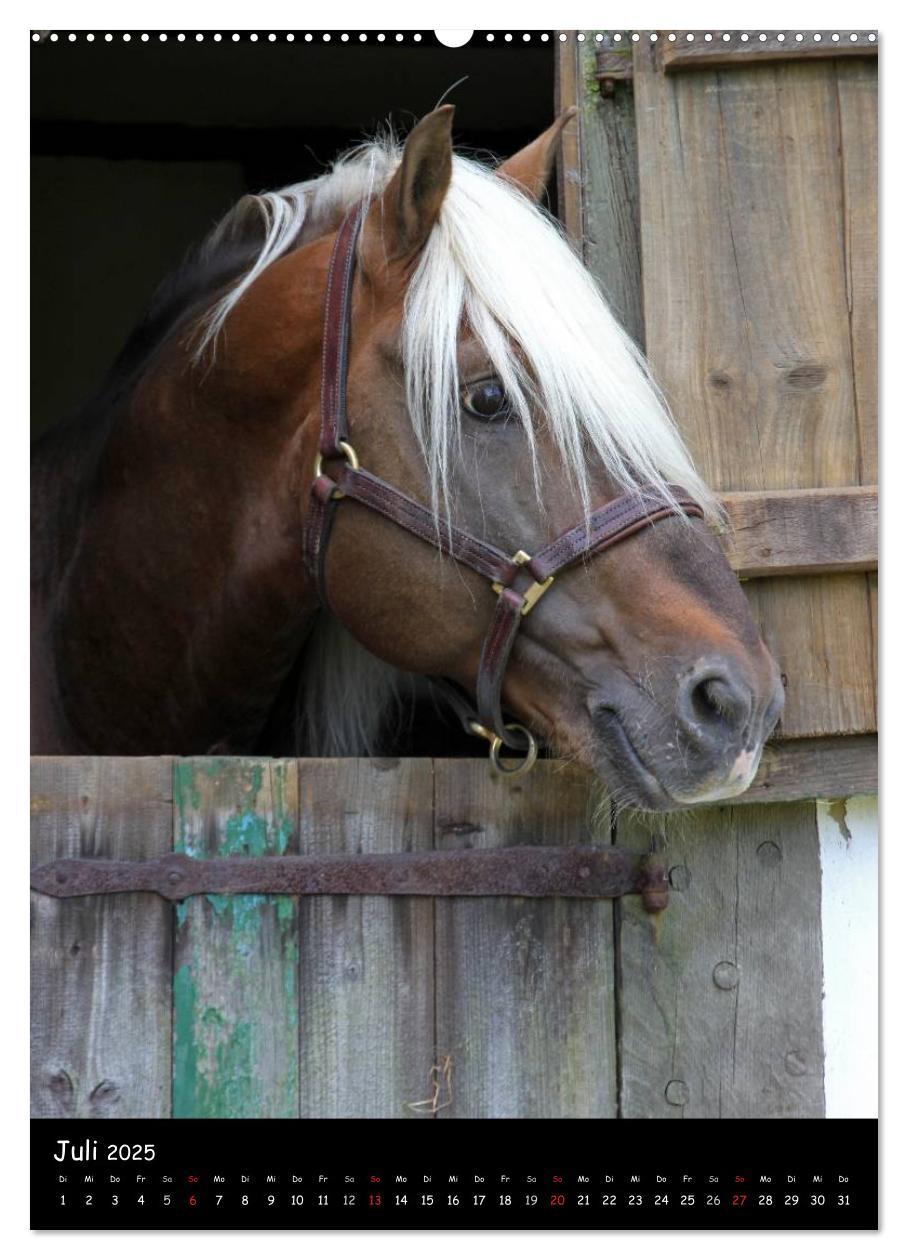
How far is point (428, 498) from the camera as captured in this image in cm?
180

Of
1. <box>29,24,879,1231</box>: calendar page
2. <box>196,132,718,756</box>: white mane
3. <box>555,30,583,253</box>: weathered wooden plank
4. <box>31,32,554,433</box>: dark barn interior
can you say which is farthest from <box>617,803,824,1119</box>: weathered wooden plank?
<box>31,32,554,433</box>: dark barn interior

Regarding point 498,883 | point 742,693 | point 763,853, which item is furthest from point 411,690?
point 742,693

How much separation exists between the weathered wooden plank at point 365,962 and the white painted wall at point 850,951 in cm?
61

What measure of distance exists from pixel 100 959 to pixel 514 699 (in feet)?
2.27

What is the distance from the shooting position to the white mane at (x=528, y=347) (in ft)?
5.72

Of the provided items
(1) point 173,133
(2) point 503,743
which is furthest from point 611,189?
(1) point 173,133

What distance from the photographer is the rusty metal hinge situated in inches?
74.3

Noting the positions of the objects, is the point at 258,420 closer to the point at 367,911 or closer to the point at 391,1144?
the point at 367,911

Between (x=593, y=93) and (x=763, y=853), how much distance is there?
124 cm

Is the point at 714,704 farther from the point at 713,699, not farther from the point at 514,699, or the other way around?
the point at 514,699

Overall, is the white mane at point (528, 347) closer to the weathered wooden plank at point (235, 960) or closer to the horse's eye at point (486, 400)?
the horse's eye at point (486, 400)

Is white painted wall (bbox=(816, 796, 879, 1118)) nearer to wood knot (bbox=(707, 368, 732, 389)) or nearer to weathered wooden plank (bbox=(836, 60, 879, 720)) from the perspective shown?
weathered wooden plank (bbox=(836, 60, 879, 720))

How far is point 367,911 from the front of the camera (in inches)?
76.8

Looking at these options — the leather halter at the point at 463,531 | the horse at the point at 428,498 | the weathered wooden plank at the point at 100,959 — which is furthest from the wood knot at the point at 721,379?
the weathered wooden plank at the point at 100,959
